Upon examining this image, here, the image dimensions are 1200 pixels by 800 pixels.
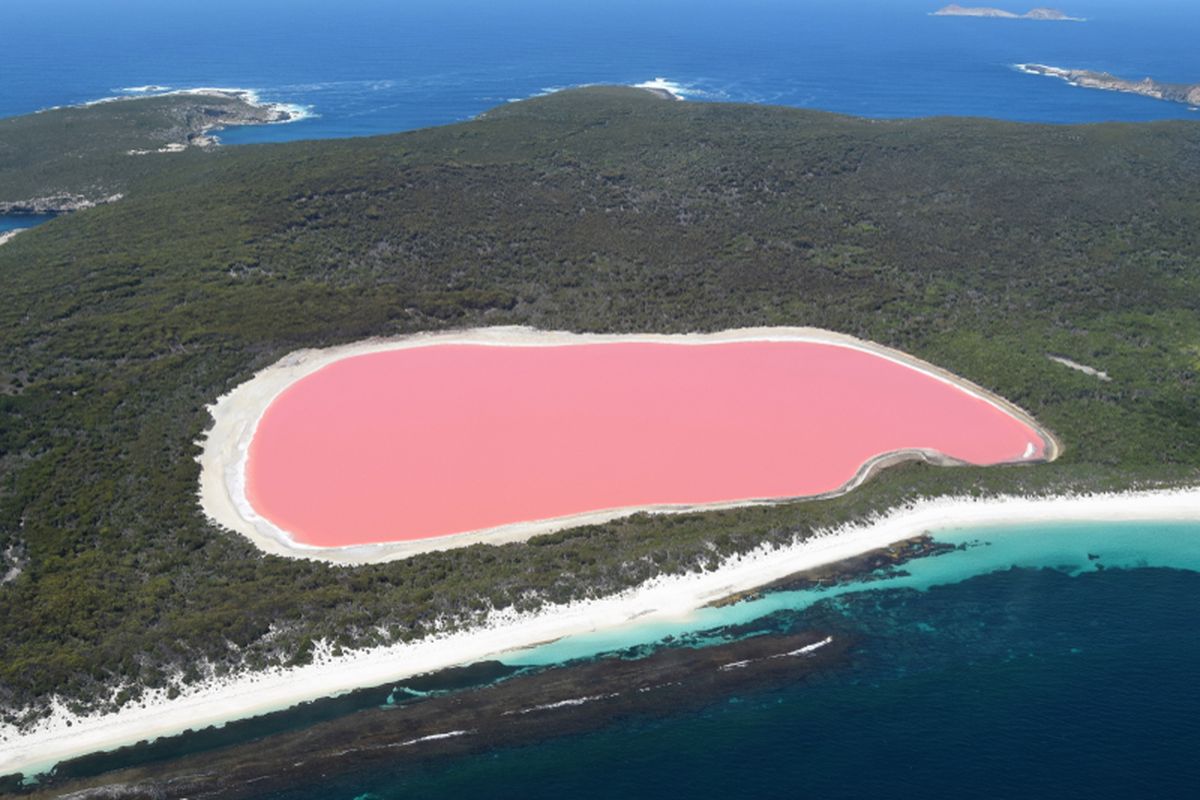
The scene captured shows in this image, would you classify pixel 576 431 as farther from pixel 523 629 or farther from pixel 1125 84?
pixel 1125 84

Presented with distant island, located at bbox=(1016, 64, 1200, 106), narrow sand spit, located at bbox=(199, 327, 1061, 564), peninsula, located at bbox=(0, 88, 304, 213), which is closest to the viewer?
narrow sand spit, located at bbox=(199, 327, 1061, 564)

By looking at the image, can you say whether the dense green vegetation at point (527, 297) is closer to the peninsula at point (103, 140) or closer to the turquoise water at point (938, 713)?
the turquoise water at point (938, 713)

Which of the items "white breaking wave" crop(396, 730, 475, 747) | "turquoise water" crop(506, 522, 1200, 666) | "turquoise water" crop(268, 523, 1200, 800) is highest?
"turquoise water" crop(506, 522, 1200, 666)

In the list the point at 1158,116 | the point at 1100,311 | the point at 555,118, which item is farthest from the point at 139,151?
the point at 1158,116

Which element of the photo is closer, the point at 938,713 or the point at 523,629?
the point at 938,713

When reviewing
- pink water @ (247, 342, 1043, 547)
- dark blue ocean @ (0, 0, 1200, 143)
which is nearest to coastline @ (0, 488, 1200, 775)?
pink water @ (247, 342, 1043, 547)

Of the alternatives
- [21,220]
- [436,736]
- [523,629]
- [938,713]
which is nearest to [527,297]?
[523,629]

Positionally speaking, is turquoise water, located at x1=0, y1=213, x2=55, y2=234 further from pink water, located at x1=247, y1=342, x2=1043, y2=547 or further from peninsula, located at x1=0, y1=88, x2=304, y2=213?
pink water, located at x1=247, y1=342, x2=1043, y2=547
